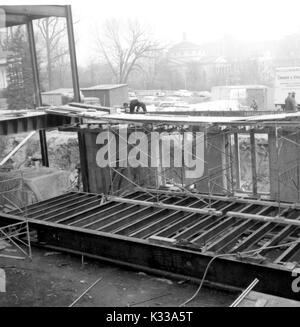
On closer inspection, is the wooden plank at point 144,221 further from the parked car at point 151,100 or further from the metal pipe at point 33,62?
the parked car at point 151,100

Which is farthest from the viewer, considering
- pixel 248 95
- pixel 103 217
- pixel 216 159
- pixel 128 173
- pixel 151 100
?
pixel 151 100

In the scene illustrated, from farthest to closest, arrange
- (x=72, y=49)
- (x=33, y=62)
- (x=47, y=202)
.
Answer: (x=33, y=62)
(x=72, y=49)
(x=47, y=202)

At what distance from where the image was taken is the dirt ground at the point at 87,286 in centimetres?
924

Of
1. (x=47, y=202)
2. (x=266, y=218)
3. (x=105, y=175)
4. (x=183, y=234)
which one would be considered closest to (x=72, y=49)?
(x=105, y=175)

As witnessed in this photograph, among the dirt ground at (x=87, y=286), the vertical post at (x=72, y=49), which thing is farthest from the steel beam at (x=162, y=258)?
the vertical post at (x=72, y=49)

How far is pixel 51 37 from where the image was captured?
177 feet

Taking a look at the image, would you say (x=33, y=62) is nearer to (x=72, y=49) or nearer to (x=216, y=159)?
(x=72, y=49)

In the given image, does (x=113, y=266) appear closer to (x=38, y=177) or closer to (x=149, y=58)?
(x=38, y=177)

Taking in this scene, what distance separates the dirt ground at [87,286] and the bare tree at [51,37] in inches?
1685

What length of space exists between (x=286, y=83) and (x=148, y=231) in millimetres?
21675

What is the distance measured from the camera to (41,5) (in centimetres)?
1927

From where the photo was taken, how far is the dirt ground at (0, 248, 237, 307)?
30.3 ft

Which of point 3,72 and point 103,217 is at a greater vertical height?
point 3,72

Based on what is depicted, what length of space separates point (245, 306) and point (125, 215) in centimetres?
678
